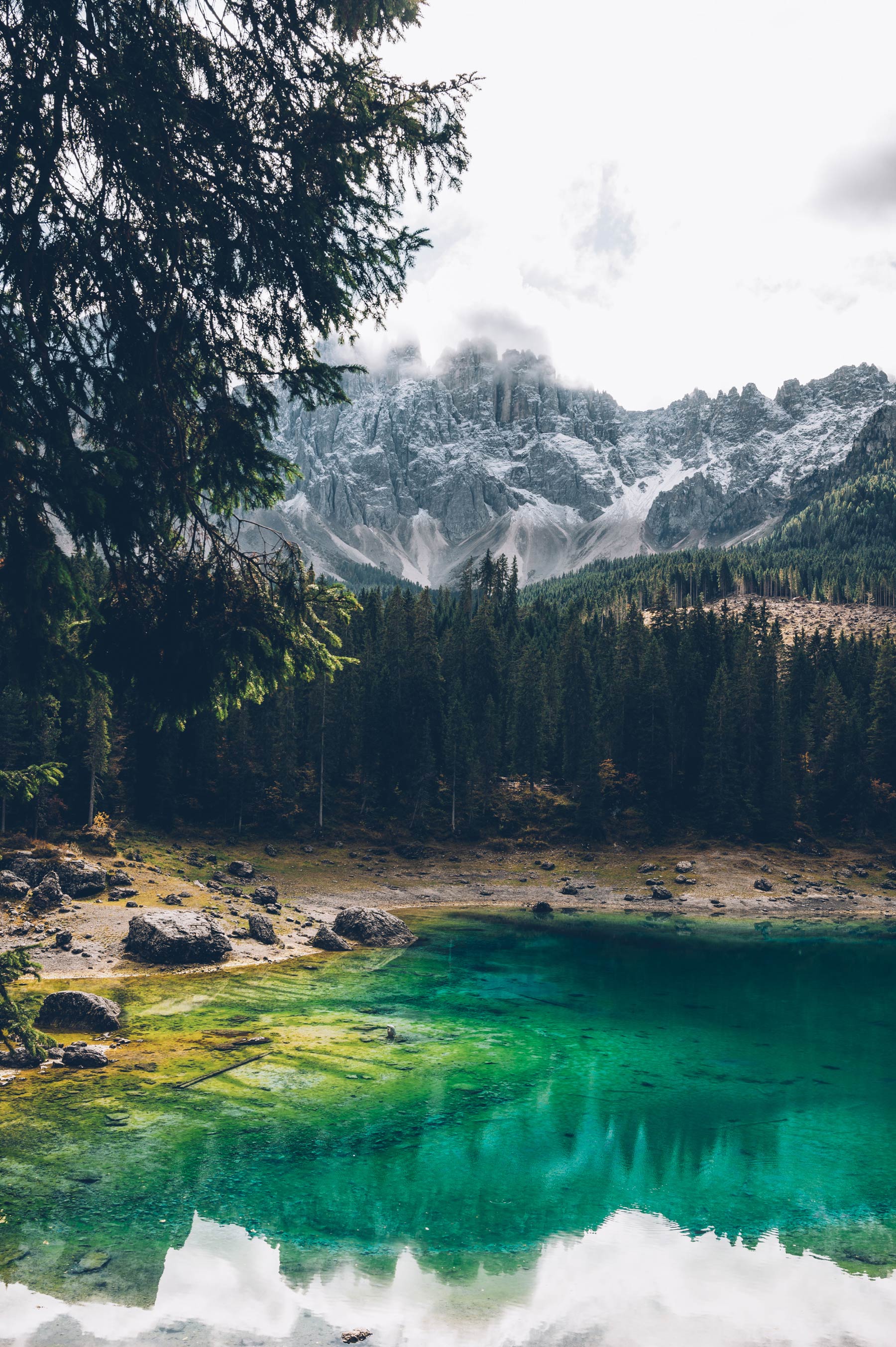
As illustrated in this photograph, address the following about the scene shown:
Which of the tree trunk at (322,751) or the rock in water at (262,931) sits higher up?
the tree trunk at (322,751)

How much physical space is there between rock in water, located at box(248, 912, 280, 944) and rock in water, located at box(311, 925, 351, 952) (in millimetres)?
2049

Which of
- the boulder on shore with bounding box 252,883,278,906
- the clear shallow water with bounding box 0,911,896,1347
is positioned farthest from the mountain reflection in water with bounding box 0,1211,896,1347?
the boulder on shore with bounding box 252,883,278,906

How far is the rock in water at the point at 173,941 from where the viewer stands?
34688 millimetres

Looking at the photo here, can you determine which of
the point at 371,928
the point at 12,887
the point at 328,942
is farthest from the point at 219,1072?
the point at 371,928

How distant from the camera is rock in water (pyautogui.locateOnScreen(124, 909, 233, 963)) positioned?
3469cm

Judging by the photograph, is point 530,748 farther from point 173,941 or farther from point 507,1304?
point 507,1304

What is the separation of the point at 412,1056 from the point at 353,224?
23143 mm

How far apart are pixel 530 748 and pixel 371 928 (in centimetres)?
4146

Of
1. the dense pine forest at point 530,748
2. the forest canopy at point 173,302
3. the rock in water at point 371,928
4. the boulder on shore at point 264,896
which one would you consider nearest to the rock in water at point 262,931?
the rock in water at point 371,928

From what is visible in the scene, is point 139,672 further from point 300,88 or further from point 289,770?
point 289,770

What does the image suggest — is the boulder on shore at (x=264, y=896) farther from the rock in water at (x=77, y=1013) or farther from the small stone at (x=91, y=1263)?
the small stone at (x=91, y=1263)

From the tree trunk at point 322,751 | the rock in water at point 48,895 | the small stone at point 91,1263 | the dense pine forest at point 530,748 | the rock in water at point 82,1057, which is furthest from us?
the dense pine forest at point 530,748

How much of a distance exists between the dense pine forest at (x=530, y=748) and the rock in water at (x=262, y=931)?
90.2 ft

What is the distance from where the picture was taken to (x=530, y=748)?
81875 millimetres
